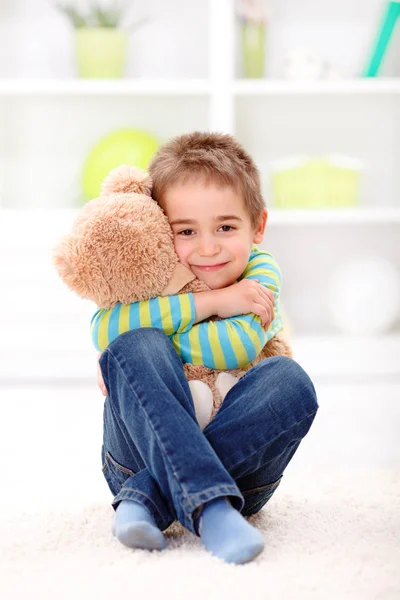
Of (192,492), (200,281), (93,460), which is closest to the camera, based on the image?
(192,492)

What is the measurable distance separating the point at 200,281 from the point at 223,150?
0.65 ft

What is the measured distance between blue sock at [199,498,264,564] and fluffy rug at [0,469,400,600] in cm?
1

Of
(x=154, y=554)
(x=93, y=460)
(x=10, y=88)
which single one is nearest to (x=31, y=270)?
(x=10, y=88)

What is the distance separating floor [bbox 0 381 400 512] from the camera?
5.14ft

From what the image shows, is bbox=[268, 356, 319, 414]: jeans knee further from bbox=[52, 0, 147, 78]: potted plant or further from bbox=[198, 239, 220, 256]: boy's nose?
bbox=[52, 0, 147, 78]: potted plant

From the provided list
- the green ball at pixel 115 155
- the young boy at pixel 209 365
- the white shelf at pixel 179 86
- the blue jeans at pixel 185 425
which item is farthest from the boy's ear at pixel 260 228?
the white shelf at pixel 179 86

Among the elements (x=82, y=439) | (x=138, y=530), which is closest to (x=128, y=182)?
(x=138, y=530)

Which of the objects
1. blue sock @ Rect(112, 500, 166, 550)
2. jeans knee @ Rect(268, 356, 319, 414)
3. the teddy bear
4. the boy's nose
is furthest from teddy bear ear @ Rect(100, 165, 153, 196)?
blue sock @ Rect(112, 500, 166, 550)

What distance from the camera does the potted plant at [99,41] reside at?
2924 mm

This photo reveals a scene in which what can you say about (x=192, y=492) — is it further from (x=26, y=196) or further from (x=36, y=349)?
(x=26, y=196)

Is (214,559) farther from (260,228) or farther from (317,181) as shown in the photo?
(317,181)

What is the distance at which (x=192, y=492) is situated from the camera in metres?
1.03

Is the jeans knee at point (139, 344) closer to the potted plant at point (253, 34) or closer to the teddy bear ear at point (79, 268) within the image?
the teddy bear ear at point (79, 268)

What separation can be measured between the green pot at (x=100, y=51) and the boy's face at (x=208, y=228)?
182 centimetres
